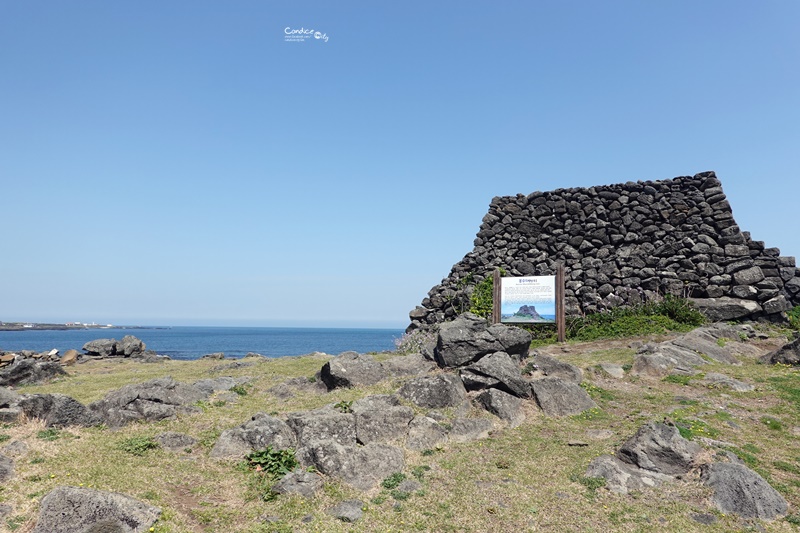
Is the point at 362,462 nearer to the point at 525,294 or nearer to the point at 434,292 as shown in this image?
the point at 525,294

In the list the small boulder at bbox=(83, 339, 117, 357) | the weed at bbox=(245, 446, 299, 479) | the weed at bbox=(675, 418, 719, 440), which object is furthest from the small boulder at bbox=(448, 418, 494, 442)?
the small boulder at bbox=(83, 339, 117, 357)

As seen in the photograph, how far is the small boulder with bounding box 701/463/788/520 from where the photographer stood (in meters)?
8.76

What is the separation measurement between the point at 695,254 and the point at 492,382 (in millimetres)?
20314

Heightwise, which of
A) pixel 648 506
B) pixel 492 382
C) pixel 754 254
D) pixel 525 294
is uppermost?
pixel 754 254

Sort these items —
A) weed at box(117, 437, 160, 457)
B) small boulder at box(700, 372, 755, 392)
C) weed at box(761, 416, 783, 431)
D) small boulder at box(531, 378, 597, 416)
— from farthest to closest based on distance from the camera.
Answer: small boulder at box(700, 372, 755, 392), small boulder at box(531, 378, 597, 416), weed at box(761, 416, 783, 431), weed at box(117, 437, 160, 457)

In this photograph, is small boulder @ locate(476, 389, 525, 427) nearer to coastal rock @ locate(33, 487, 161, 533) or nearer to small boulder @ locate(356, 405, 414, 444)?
small boulder @ locate(356, 405, 414, 444)

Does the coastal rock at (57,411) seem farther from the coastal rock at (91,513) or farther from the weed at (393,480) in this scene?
the weed at (393,480)

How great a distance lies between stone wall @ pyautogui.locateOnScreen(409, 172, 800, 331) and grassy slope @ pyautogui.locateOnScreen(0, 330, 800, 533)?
554 inches

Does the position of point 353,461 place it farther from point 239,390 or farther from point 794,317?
point 794,317

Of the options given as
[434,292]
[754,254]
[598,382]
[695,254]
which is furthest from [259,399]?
[754,254]

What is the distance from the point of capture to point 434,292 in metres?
33.3

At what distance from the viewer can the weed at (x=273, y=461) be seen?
10.3 m

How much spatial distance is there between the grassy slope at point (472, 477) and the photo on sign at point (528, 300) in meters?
10.1

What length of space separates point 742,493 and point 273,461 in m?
9.31
